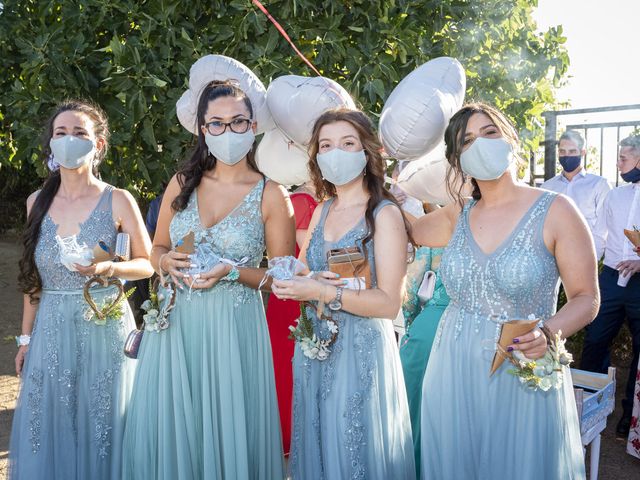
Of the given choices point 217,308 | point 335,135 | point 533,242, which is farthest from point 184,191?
point 533,242

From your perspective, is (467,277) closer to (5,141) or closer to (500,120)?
(500,120)

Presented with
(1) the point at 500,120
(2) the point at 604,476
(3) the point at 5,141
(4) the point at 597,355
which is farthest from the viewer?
(3) the point at 5,141

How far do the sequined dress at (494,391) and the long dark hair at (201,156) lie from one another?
1205mm

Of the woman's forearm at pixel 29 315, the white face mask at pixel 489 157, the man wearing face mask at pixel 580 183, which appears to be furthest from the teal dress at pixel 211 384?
the man wearing face mask at pixel 580 183

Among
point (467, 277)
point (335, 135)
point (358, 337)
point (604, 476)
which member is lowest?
point (604, 476)

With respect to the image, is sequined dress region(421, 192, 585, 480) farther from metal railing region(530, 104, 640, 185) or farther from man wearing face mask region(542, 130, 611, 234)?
metal railing region(530, 104, 640, 185)

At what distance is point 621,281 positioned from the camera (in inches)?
197

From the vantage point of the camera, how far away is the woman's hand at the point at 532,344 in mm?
2189

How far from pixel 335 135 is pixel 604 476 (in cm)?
316

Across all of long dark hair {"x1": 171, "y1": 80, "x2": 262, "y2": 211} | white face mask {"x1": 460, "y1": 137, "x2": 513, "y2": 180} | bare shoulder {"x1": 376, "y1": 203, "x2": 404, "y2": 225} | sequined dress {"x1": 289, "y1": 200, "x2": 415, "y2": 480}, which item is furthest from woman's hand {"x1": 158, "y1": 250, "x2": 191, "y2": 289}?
white face mask {"x1": 460, "y1": 137, "x2": 513, "y2": 180}

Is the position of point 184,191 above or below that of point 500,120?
below

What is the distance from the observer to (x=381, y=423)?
8.61 feet

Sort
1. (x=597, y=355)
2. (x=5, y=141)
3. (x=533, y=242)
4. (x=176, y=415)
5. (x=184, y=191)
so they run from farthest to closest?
1. (x=5, y=141)
2. (x=597, y=355)
3. (x=184, y=191)
4. (x=176, y=415)
5. (x=533, y=242)

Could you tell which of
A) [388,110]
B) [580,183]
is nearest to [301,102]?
[388,110]
